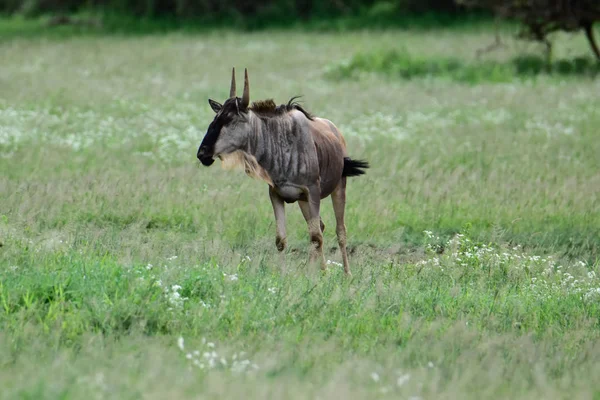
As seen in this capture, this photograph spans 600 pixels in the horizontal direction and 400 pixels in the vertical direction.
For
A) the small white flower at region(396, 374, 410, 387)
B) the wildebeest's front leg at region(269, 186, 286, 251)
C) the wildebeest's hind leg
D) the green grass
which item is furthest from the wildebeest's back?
the green grass

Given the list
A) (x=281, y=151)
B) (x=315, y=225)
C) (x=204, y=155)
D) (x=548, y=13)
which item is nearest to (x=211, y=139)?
(x=204, y=155)

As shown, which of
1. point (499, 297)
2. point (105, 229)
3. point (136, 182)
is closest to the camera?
point (499, 297)

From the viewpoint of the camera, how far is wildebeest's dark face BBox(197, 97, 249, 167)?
8.92 metres

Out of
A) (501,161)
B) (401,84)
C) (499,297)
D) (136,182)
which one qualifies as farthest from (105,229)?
(401,84)

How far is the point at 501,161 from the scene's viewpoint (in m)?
16.1

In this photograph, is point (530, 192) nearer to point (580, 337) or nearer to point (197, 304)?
point (580, 337)

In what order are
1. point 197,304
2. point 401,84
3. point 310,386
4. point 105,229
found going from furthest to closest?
point 401,84 < point 105,229 < point 197,304 < point 310,386

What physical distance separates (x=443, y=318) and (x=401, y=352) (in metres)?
1.18

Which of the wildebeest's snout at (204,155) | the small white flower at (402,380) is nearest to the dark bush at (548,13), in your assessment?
the wildebeest's snout at (204,155)

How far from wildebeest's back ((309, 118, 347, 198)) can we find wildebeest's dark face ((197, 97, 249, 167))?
0.93 metres

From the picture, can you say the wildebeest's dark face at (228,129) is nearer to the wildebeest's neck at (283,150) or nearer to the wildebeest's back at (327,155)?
the wildebeest's neck at (283,150)

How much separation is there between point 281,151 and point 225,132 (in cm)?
68

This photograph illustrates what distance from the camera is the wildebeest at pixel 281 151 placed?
9.18 m

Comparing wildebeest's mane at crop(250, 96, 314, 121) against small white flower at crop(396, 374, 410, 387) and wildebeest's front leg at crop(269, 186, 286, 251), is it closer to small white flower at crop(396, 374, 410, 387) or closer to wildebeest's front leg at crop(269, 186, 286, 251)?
wildebeest's front leg at crop(269, 186, 286, 251)
